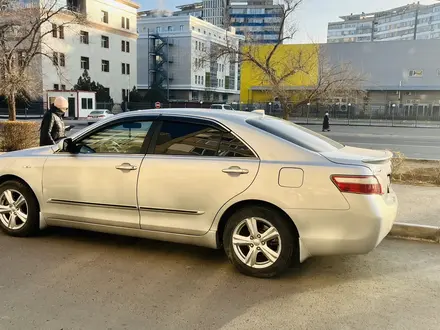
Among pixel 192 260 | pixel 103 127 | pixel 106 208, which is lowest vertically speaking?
pixel 192 260

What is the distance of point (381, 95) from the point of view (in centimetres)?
6019

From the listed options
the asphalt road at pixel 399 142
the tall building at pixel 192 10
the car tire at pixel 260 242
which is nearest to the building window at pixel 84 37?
the asphalt road at pixel 399 142

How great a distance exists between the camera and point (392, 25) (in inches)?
5699

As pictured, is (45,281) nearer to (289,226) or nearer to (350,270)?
(289,226)

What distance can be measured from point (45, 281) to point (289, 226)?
235 centimetres

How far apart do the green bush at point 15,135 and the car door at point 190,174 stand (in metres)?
10.1

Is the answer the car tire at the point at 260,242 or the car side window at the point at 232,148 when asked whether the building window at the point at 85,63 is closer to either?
the car side window at the point at 232,148

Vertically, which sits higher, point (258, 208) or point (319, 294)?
point (258, 208)

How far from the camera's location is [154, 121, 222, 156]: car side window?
4.35m

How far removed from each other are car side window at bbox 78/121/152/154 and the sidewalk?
12.2ft

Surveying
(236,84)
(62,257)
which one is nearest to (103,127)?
(62,257)

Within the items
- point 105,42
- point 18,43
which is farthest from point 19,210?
point 105,42

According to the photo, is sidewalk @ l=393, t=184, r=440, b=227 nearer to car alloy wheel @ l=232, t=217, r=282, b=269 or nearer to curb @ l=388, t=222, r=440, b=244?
curb @ l=388, t=222, r=440, b=244

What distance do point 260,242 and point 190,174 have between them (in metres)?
0.95
